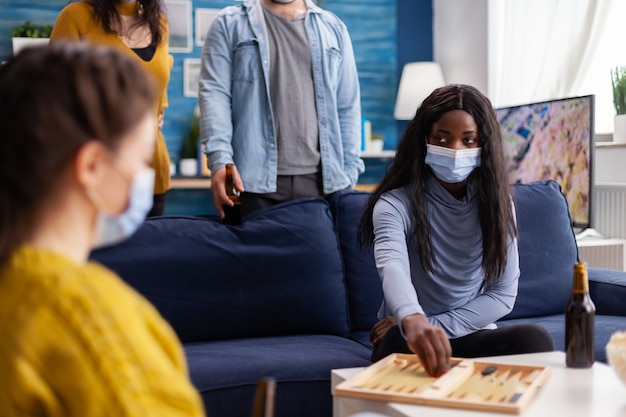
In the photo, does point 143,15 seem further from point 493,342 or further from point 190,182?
point 190,182

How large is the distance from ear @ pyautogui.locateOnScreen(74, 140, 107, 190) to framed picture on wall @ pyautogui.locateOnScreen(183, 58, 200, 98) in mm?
4621

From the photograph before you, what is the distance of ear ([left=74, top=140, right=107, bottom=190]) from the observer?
829 mm

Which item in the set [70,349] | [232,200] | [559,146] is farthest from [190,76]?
[70,349]

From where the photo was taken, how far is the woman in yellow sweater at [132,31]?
252 cm

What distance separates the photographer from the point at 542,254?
9.13ft

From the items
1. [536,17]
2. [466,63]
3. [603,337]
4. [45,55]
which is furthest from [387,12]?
[45,55]

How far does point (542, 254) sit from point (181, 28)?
332 cm

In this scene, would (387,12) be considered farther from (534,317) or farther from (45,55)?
(45,55)

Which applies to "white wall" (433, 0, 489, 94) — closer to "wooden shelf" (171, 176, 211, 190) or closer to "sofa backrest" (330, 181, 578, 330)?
"wooden shelf" (171, 176, 211, 190)

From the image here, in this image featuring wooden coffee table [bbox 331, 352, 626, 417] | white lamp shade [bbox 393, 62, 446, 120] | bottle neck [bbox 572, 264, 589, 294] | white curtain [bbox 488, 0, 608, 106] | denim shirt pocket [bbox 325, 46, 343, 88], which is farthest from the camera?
white lamp shade [bbox 393, 62, 446, 120]

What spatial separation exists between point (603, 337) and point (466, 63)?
3.49 meters

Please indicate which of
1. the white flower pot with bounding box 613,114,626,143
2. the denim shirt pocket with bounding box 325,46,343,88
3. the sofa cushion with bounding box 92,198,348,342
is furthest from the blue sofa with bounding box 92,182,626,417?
the white flower pot with bounding box 613,114,626,143

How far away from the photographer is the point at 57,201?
841mm

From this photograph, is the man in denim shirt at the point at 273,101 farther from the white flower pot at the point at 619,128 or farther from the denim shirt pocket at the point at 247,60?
the white flower pot at the point at 619,128
